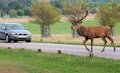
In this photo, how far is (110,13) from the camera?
5409cm

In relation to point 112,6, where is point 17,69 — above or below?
below

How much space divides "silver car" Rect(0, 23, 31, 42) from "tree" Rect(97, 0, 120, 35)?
19801mm

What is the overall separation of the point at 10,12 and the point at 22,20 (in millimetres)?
5470

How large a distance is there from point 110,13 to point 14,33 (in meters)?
21.9

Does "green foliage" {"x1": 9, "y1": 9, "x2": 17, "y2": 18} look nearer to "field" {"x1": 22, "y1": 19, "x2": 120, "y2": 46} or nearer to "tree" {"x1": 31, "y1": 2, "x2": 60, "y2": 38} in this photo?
"field" {"x1": 22, "y1": 19, "x2": 120, "y2": 46}

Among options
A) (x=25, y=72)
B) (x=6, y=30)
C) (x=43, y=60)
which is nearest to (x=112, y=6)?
(x=6, y=30)

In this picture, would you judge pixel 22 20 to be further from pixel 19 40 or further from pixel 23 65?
pixel 23 65

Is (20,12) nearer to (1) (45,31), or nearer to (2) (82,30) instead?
(1) (45,31)

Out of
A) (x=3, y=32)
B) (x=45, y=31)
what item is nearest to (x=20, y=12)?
(x=45, y=31)

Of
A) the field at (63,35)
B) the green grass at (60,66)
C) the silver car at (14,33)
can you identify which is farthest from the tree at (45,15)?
the green grass at (60,66)

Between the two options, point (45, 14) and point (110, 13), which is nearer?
point (110, 13)

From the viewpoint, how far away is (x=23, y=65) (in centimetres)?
1631

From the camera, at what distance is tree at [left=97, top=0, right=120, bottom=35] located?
5372 centimetres

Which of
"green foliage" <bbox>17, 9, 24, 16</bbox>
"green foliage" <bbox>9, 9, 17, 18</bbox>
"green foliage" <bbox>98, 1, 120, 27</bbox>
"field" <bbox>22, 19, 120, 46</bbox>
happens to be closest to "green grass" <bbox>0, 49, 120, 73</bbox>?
"field" <bbox>22, 19, 120, 46</bbox>
